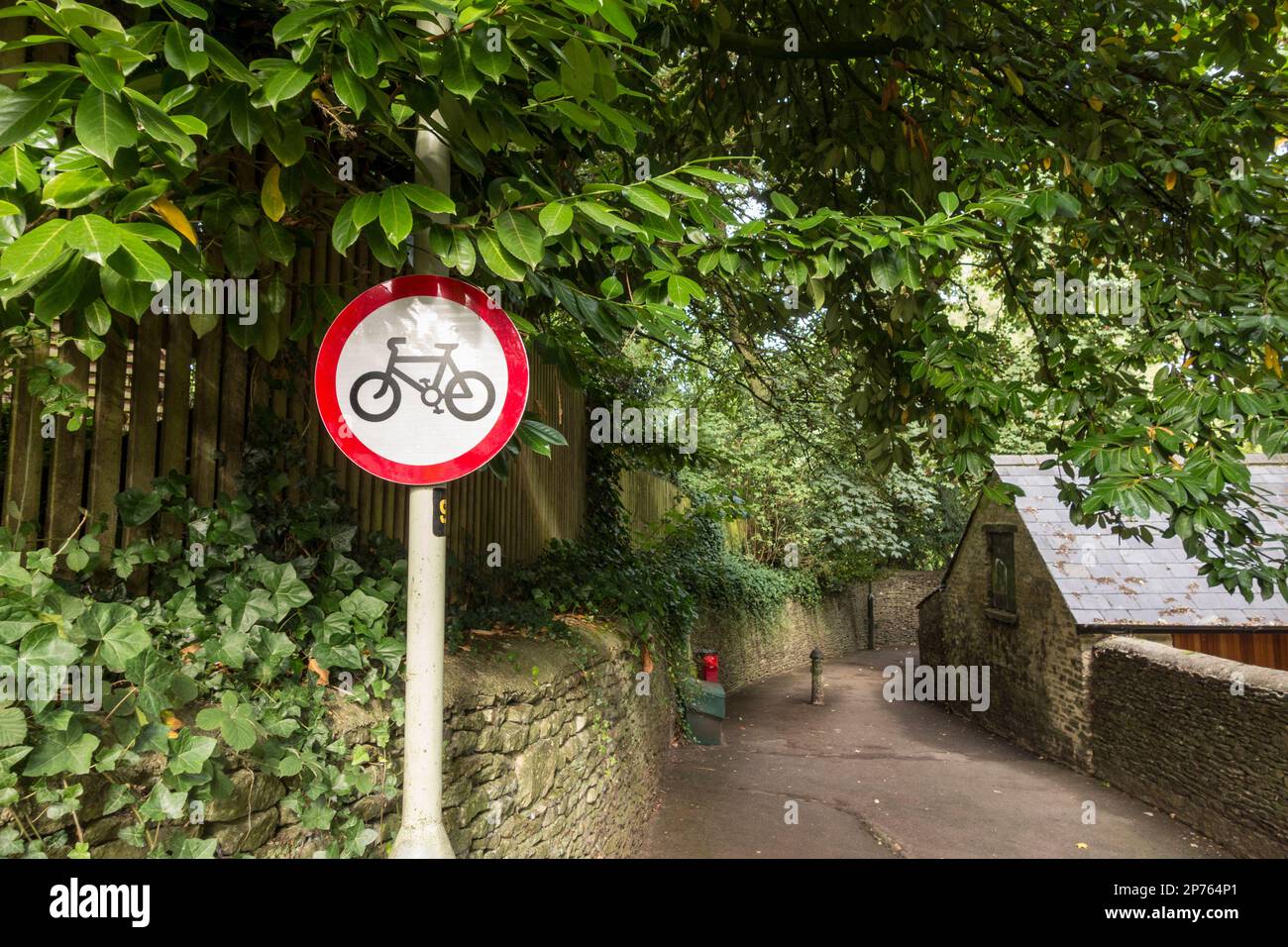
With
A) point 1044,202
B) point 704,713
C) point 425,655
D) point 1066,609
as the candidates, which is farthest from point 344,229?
point 1066,609

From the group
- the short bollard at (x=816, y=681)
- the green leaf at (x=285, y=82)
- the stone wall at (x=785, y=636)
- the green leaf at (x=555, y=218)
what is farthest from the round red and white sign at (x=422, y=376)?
the short bollard at (x=816, y=681)

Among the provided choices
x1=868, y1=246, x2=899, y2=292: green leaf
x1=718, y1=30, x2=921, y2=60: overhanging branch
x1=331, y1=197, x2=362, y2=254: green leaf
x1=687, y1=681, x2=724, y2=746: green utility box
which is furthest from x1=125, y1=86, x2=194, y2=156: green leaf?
x1=687, y1=681, x2=724, y2=746: green utility box

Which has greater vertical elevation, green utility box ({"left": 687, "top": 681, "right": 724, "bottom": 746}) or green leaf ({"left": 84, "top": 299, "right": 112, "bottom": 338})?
green leaf ({"left": 84, "top": 299, "right": 112, "bottom": 338})

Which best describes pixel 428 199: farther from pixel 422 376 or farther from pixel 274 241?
pixel 274 241

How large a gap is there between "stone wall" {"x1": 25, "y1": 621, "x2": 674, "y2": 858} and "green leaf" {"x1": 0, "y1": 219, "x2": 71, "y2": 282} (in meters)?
1.40

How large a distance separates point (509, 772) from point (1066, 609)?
413 inches

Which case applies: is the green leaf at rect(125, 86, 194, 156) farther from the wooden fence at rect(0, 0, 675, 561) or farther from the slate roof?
the slate roof

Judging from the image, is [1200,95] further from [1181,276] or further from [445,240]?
[445,240]

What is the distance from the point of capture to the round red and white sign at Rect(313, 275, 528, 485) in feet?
7.71

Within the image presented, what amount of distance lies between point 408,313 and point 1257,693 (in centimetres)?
929

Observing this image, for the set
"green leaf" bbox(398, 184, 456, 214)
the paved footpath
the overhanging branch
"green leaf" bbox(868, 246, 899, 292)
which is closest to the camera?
"green leaf" bbox(398, 184, 456, 214)

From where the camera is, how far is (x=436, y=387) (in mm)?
2367
